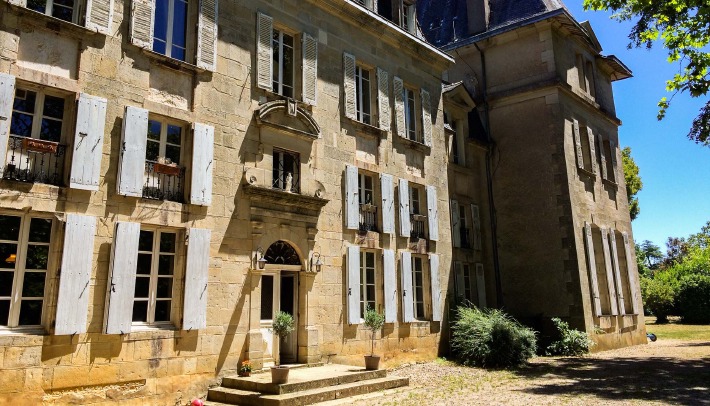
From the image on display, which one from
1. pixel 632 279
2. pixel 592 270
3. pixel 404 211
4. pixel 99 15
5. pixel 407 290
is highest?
pixel 99 15

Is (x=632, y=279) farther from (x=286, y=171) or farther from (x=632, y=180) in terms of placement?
(x=286, y=171)

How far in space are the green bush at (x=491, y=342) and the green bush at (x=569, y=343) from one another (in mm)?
1889

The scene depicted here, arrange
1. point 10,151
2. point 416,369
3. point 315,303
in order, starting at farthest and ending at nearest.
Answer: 1. point 416,369
2. point 315,303
3. point 10,151

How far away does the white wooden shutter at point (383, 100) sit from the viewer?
500 inches

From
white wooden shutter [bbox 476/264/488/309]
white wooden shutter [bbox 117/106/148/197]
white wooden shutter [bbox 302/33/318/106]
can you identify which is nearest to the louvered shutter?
white wooden shutter [bbox 117/106/148/197]

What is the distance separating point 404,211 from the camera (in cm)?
1266

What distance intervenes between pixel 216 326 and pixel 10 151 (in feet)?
13.3

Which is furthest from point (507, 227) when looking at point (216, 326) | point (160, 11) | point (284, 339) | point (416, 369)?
point (160, 11)

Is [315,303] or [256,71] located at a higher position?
[256,71]

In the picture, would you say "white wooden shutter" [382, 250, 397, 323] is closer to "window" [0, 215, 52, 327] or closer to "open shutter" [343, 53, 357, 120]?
"open shutter" [343, 53, 357, 120]

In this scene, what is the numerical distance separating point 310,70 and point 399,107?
3051 millimetres

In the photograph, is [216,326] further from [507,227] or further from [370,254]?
[507,227]

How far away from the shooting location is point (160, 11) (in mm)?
9062

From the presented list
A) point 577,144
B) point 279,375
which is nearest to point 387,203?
point 279,375
